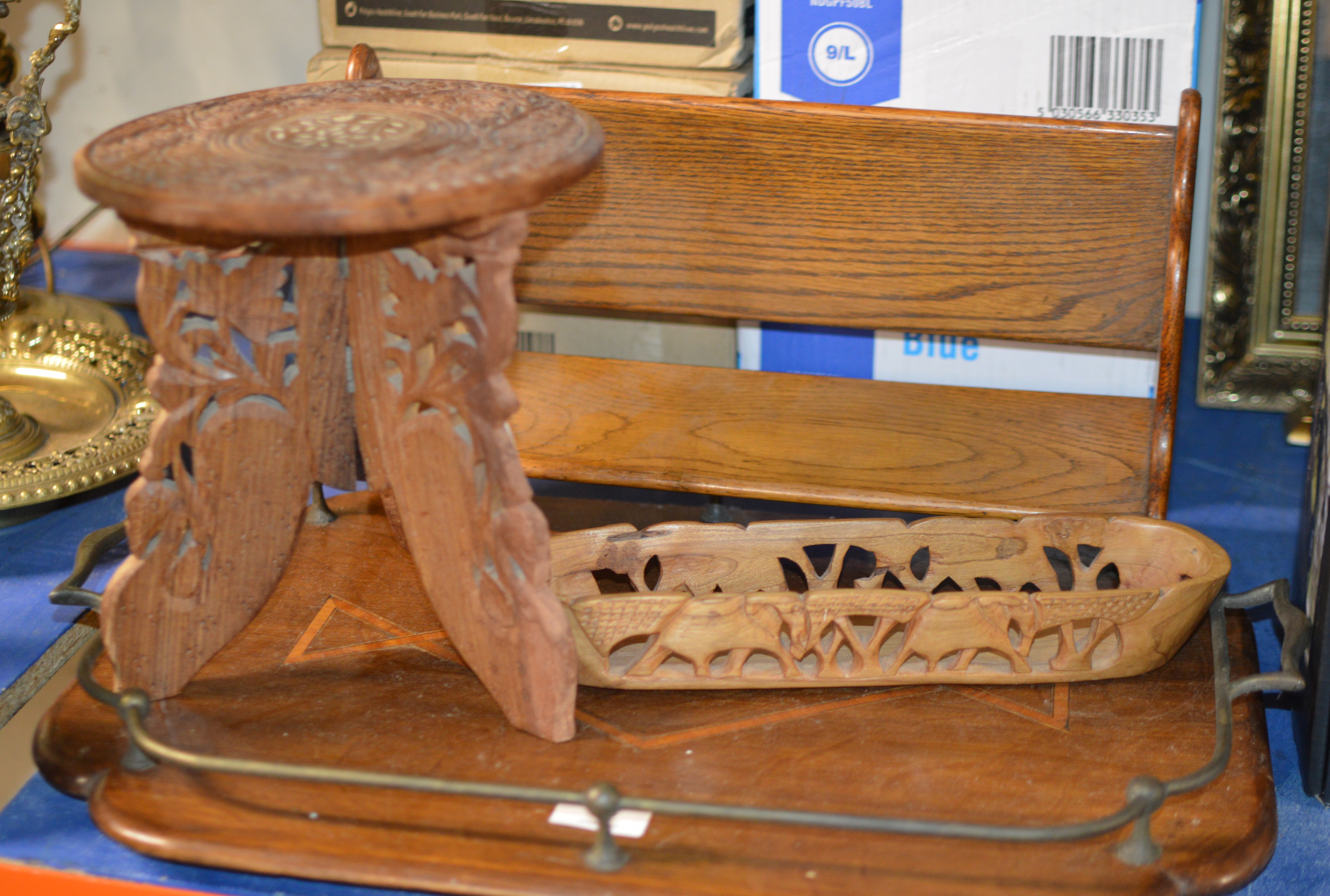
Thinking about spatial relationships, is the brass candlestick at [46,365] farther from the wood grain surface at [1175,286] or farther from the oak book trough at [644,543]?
the wood grain surface at [1175,286]

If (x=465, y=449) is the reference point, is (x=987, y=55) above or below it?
above

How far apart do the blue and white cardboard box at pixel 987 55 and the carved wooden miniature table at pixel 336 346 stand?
1.64 ft

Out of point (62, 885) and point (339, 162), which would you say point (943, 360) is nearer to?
point (339, 162)

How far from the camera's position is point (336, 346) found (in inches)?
35.0

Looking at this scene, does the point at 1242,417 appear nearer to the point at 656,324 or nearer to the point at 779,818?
the point at 656,324

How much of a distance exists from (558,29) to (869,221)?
417 millimetres

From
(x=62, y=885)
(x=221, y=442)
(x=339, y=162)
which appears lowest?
(x=62, y=885)

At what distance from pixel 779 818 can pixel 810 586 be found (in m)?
0.31

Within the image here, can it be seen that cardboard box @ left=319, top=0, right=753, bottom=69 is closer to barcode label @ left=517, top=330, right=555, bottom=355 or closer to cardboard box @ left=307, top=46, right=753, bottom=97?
cardboard box @ left=307, top=46, right=753, bottom=97

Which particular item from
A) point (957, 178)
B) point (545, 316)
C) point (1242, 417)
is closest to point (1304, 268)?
point (1242, 417)

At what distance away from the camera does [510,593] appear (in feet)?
2.79

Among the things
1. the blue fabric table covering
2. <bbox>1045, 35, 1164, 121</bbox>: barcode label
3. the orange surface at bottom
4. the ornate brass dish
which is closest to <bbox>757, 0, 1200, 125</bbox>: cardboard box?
<bbox>1045, 35, 1164, 121</bbox>: barcode label

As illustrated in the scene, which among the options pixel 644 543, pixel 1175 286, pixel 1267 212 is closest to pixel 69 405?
pixel 644 543

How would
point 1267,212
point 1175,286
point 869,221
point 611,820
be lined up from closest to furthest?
point 611,820 → point 1175,286 → point 869,221 → point 1267,212
